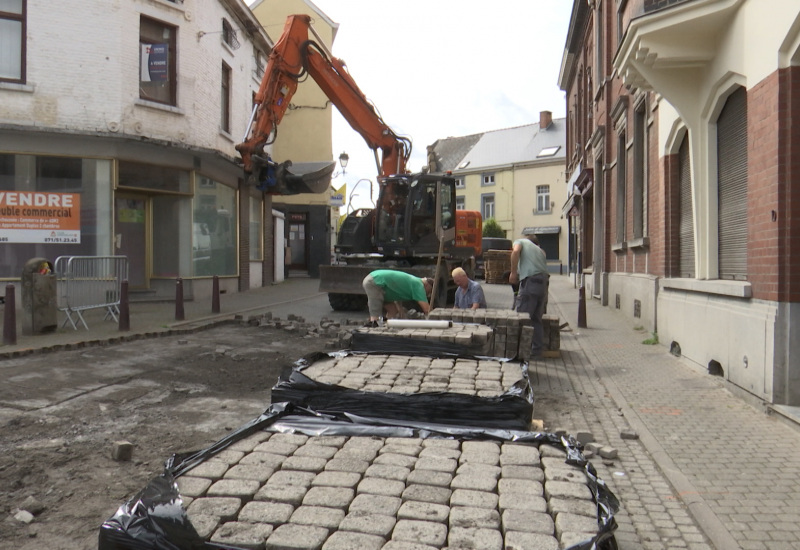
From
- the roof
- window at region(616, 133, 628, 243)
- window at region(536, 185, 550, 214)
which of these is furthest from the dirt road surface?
the roof

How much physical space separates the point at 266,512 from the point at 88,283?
390 inches

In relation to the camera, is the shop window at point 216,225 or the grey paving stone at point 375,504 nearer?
the grey paving stone at point 375,504

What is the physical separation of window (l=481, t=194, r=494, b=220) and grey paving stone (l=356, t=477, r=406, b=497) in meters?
47.7

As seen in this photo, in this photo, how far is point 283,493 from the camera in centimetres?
206

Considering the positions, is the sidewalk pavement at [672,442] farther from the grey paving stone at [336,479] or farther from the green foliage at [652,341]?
the grey paving stone at [336,479]

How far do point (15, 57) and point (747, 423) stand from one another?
14.9 m

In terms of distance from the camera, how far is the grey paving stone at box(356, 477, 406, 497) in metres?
2.07

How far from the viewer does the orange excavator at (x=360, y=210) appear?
1382cm

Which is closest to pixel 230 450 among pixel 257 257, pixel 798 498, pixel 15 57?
pixel 798 498

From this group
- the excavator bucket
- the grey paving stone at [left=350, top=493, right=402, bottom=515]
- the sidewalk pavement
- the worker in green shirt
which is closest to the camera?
the grey paving stone at [left=350, top=493, right=402, bottom=515]

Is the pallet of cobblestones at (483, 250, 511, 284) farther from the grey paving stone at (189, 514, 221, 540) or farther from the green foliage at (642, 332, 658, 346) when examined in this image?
the grey paving stone at (189, 514, 221, 540)

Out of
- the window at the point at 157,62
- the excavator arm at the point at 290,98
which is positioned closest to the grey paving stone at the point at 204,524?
the excavator arm at the point at 290,98

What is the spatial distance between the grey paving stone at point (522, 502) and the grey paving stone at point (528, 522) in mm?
27

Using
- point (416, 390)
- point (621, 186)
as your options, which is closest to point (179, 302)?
point (416, 390)
